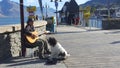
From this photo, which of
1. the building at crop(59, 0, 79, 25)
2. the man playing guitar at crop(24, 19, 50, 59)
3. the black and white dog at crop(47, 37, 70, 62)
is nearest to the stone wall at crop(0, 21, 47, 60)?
the man playing guitar at crop(24, 19, 50, 59)

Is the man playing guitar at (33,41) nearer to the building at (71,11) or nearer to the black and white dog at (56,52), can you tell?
the black and white dog at (56,52)

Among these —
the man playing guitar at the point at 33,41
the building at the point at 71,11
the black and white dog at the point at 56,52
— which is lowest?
the black and white dog at the point at 56,52

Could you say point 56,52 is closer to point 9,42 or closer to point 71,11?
point 9,42

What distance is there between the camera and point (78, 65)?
12.9 m

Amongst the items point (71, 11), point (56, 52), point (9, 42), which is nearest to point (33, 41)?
point (9, 42)

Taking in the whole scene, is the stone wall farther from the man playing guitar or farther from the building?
the building

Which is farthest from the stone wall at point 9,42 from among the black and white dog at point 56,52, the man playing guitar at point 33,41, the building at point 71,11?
the building at point 71,11

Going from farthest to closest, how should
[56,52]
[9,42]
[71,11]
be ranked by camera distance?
[71,11]
[9,42]
[56,52]

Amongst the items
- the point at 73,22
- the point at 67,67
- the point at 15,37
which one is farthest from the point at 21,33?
the point at 73,22

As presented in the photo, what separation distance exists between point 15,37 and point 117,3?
353 ft

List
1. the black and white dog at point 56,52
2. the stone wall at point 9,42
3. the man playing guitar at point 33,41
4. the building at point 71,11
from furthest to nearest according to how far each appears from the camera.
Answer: the building at point 71,11 < the man playing guitar at point 33,41 < the stone wall at point 9,42 < the black and white dog at point 56,52

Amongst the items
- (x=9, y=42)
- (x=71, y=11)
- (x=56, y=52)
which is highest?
(x=71, y=11)

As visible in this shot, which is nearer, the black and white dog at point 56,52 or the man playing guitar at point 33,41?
the black and white dog at point 56,52

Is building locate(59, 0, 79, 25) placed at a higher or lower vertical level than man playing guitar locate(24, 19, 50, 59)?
higher
